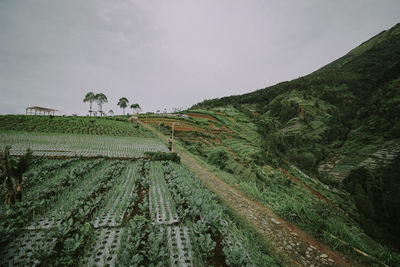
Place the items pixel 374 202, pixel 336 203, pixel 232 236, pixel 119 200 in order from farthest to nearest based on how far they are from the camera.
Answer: pixel 336 203
pixel 374 202
pixel 119 200
pixel 232 236

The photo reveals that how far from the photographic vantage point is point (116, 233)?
3.66m

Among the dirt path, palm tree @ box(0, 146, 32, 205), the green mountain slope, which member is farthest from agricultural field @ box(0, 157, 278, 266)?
the green mountain slope

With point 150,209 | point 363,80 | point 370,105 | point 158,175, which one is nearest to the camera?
point 150,209

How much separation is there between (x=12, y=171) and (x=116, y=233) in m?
3.57

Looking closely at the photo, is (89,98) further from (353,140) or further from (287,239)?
(353,140)

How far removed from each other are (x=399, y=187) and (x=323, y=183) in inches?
243

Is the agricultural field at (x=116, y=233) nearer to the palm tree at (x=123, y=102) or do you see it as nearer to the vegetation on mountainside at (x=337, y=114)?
the vegetation on mountainside at (x=337, y=114)

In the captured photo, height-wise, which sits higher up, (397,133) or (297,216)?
(397,133)

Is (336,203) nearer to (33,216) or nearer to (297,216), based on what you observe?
(297,216)

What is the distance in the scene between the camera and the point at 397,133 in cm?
1903

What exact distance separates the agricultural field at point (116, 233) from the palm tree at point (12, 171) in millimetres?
358

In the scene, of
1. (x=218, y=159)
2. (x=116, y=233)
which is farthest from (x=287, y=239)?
(x=218, y=159)

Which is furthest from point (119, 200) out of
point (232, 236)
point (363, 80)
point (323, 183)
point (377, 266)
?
point (363, 80)

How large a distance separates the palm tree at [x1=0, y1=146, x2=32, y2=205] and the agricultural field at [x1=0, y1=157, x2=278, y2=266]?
1.18 feet
